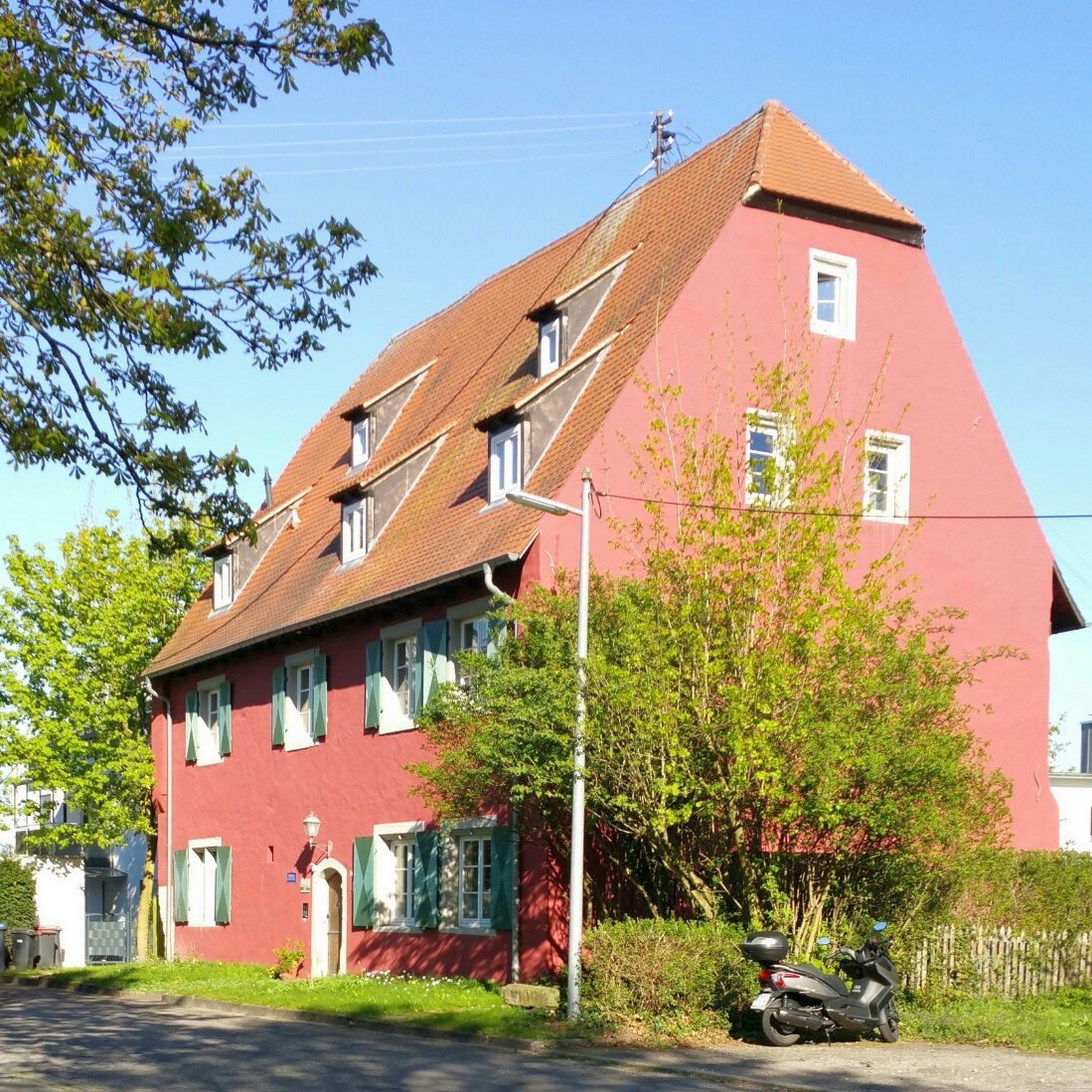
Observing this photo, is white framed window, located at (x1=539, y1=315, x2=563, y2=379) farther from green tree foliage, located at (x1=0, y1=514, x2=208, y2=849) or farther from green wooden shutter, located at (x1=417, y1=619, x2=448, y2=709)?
green tree foliage, located at (x1=0, y1=514, x2=208, y2=849)

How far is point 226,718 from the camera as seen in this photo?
3161 centimetres

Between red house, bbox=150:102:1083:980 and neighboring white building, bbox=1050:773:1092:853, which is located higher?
red house, bbox=150:102:1083:980

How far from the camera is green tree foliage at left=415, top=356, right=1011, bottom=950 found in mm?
18219

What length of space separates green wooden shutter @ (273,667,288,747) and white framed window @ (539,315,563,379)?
7.30 m

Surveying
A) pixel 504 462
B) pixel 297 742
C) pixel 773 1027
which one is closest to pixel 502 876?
pixel 504 462

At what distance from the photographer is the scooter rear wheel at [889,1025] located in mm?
16844

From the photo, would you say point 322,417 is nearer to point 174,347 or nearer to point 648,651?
point 648,651

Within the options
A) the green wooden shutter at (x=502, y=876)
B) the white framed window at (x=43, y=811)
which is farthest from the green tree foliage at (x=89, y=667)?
the green wooden shutter at (x=502, y=876)

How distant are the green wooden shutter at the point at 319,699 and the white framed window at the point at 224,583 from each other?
223 inches

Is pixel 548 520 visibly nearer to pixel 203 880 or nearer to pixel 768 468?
pixel 768 468

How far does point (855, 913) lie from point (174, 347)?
11.0 m

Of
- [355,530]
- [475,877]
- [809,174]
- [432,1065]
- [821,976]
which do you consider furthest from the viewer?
[355,530]

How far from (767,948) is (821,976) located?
59 cm

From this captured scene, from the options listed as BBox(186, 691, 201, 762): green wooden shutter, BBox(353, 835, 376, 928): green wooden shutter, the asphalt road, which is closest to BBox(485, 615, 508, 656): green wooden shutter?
the asphalt road
